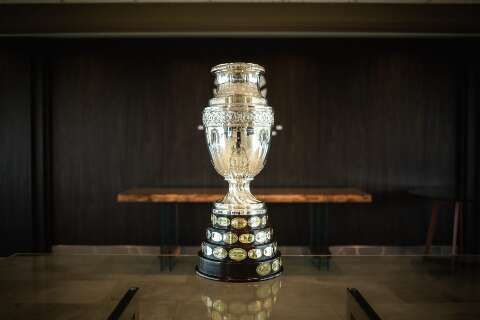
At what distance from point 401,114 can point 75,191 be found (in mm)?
3071

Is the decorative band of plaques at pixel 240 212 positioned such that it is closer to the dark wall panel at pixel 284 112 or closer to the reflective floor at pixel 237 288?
the reflective floor at pixel 237 288

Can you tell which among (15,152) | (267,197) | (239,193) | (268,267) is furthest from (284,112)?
(268,267)

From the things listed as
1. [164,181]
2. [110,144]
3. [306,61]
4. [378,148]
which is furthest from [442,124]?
[110,144]

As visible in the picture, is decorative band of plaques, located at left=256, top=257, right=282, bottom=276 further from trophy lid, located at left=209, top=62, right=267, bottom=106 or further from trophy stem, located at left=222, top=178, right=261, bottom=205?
trophy lid, located at left=209, top=62, right=267, bottom=106

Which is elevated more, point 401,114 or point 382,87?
point 382,87

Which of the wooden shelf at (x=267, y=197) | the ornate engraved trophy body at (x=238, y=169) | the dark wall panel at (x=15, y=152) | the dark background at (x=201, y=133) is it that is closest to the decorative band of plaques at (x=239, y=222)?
the ornate engraved trophy body at (x=238, y=169)

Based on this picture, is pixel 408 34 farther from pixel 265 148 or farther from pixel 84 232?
pixel 84 232

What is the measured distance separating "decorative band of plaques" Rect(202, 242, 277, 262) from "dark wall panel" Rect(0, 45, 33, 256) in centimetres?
315

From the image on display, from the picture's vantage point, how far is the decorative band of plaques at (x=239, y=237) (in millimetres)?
927

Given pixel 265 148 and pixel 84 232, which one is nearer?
pixel 265 148

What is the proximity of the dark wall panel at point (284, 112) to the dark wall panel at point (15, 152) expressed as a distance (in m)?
0.26

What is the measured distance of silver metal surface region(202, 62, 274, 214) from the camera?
934 millimetres

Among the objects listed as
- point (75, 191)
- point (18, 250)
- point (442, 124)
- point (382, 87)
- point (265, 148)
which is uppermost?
point (382, 87)

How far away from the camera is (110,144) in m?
3.57
